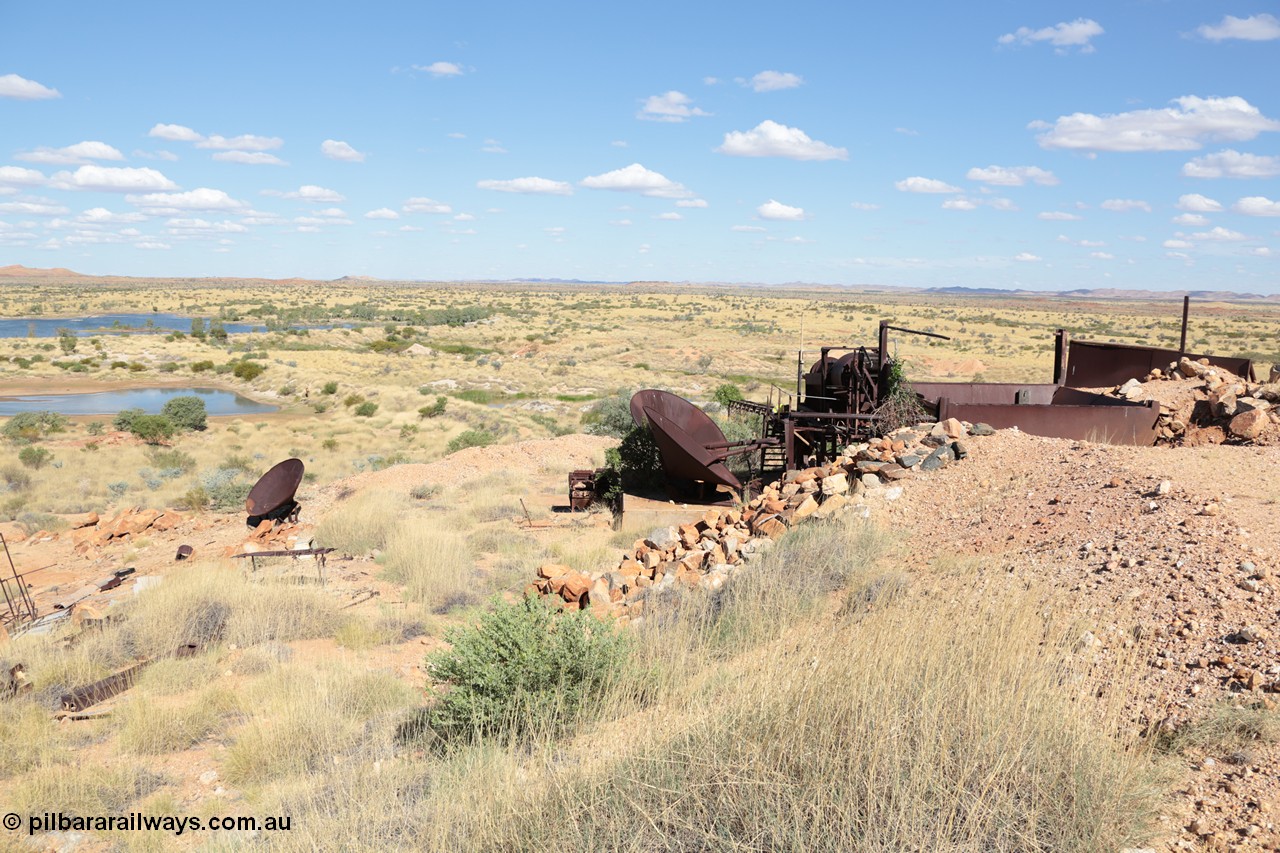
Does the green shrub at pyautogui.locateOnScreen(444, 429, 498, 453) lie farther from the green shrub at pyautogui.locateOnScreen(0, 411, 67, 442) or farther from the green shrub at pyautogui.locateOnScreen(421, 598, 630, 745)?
the green shrub at pyautogui.locateOnScreen(421, 598, 630, 745)

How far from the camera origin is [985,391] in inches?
594

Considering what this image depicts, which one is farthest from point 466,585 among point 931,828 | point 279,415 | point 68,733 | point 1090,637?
point 279,415

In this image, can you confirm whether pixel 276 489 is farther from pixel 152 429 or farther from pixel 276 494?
pixel 152 429

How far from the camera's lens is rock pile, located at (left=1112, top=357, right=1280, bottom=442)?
434 inches

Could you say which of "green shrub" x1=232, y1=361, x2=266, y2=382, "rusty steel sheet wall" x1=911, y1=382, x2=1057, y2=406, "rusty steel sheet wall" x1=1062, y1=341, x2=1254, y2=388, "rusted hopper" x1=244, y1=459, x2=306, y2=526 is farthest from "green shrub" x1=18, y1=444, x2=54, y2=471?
"rusty steel sheet wall" x1=1062, y1=341, x2=1254, y2=388

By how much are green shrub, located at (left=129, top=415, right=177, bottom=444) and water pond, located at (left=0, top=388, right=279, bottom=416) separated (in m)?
6.53

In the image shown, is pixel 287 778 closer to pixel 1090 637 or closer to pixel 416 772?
pixel 416 772

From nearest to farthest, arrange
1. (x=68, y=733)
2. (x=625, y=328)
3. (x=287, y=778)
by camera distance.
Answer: (x=287, y=778)
(x=68, y=733)
(x=625, y=328)

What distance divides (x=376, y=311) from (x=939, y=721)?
95830 millimetres

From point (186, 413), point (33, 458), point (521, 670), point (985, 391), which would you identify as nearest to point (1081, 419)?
point (985, 391)

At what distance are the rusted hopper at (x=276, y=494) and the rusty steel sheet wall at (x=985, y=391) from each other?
11543 mm

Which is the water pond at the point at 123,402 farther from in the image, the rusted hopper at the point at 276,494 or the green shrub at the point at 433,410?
the rusted hopper at the point at 276,494

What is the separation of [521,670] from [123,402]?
39.7m

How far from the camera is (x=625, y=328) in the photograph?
227 ft
